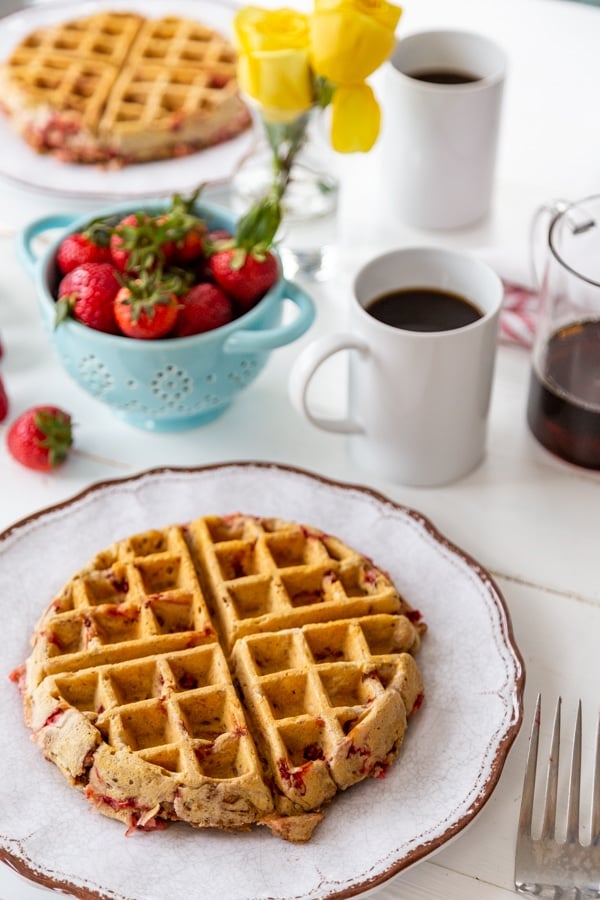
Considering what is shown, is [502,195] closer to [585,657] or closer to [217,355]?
[217,355]

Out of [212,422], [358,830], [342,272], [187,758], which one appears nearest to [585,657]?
[358,830]

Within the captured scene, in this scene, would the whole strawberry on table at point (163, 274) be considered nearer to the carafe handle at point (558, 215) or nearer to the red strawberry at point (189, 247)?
the red strawberry at point (189, 247)

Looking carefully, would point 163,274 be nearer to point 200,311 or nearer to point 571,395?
point 200,311

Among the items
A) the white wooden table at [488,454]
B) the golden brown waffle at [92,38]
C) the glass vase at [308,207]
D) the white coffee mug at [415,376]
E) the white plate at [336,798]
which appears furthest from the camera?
the golden brown waffle at [92,38]

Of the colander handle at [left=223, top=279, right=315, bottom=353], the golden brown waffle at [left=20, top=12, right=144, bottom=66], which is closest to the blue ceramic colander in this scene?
the colander handle at [left=223, top=279, right=315, bottom=353]

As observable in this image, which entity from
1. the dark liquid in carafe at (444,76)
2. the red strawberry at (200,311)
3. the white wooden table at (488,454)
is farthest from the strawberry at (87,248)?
the dark liquid in carafe at (444,76)

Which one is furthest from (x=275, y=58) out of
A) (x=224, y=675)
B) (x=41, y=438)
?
(x=224, y=675)

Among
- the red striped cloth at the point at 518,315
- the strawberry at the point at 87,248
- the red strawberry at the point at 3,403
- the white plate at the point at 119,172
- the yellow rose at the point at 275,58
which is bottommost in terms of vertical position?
the red strawberry at the point at 3,403
